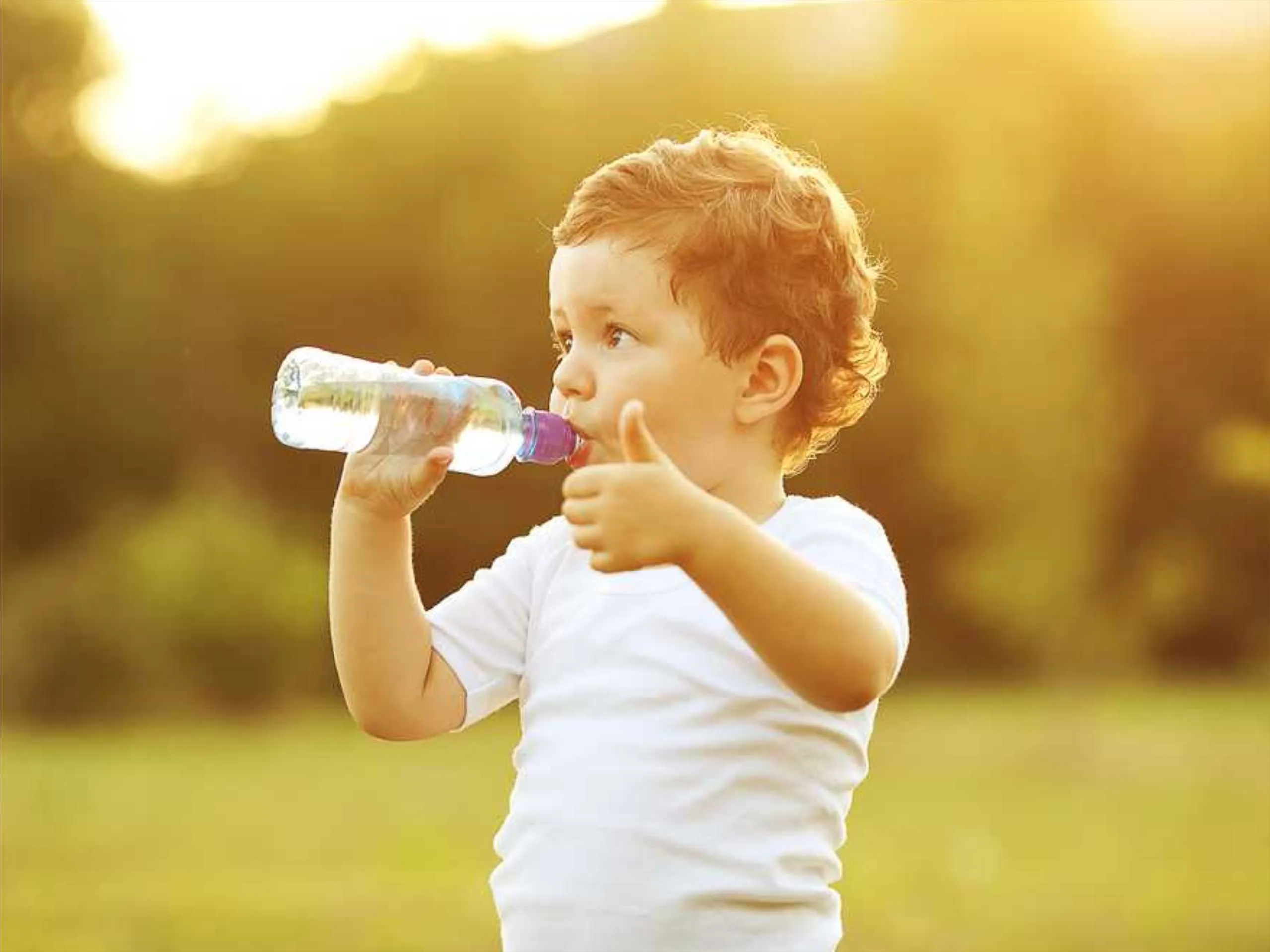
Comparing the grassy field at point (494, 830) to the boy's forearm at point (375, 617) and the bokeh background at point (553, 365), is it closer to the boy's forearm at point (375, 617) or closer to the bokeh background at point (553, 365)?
the bokeh background at point (553, 365)

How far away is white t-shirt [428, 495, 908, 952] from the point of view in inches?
83.0

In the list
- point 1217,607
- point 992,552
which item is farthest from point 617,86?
point 1217,607

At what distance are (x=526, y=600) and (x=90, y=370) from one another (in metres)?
13.5

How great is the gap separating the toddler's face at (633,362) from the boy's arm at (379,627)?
0.26 metres

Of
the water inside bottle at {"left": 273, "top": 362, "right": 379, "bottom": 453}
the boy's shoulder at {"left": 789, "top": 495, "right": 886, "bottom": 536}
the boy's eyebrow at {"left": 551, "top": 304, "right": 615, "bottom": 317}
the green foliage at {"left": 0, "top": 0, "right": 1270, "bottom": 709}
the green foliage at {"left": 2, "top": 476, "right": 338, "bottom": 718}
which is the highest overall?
the green foliage at {"left": 0, "top": 0, "right": 1270, "bottom": 709}

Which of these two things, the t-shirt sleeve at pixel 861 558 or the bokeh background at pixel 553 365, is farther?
the bokeh background at pixel 553 365

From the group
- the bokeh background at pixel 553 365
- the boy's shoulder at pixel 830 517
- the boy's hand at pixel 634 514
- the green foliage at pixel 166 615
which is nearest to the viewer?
the boy's hand at pixel 634 514

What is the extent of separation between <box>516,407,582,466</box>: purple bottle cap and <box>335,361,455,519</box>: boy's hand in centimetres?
10

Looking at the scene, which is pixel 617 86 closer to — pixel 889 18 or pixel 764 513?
pixel 889 18

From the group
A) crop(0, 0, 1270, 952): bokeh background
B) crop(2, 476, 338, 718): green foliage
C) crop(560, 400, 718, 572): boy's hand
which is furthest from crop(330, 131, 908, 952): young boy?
crop(2, 476, 338, 718): green foliage

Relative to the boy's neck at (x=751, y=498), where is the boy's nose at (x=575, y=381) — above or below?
above

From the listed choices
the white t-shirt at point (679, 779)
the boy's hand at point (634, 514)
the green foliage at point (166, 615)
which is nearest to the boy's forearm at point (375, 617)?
the white t-shirt at point (679, 779)

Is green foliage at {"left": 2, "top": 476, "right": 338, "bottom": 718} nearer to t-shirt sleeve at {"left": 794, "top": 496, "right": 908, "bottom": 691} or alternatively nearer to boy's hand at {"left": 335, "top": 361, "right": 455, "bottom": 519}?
boy's hand at {"left": 335, "top": 361, "right": 455, "bottom": 519}

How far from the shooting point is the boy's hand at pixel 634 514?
1908mm
